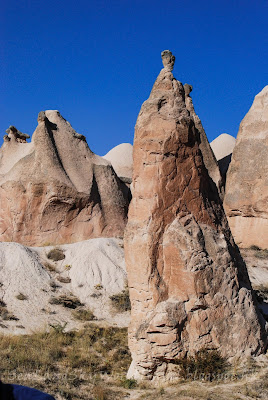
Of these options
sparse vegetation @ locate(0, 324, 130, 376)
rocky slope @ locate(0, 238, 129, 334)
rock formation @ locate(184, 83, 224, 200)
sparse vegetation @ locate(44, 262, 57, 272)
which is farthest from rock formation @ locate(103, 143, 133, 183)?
sparse vegetation @ locate(0, 324, 130, 376)

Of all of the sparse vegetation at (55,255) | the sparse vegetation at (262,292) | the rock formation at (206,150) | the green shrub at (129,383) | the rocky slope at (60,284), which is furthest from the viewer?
the rock formation at (206,150)

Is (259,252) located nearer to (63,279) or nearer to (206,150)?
(206,150)

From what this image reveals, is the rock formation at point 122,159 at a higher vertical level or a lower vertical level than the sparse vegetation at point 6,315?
higher

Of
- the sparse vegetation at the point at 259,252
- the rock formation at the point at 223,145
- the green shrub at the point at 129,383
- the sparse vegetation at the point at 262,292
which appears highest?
the rock formation at the point at 223,145

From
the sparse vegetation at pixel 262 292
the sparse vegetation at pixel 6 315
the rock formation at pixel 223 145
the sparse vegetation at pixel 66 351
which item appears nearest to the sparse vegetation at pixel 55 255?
the sparse vegetation at pixel 6 315

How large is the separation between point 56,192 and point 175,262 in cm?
1263

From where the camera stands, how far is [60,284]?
49.6 ft

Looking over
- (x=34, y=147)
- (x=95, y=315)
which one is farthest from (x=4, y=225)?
(x=95, y=315)

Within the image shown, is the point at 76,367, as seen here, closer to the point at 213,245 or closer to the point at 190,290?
the point at 190,290

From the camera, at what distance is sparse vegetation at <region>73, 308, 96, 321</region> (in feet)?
41.9

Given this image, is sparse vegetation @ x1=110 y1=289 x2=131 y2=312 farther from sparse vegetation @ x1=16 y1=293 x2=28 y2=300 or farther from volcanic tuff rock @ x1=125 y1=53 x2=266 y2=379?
volcanic tuff rock @ x1=125 y1=53 x2=266 y2=379

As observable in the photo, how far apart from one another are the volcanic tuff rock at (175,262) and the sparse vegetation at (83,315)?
5.73 metres

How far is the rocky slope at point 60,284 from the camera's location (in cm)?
1251

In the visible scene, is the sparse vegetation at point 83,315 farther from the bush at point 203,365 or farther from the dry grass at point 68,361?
the bush at point 203,365
